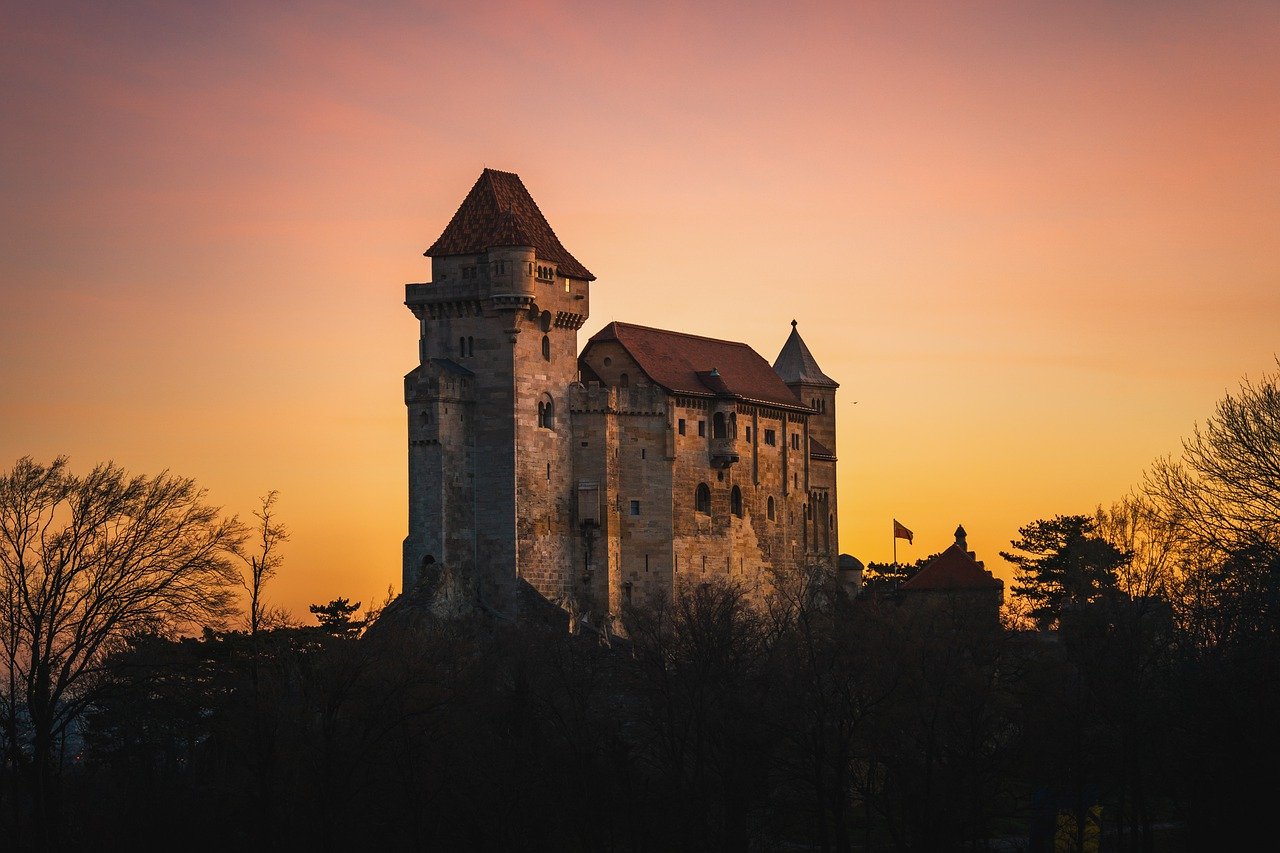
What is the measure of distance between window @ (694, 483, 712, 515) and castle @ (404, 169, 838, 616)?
0.28 ft

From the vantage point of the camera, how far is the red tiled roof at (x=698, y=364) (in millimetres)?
119500

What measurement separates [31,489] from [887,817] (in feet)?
102

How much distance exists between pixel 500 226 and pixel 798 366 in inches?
1275

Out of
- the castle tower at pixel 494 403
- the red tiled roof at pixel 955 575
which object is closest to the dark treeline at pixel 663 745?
the castle tower at pixel 494 403

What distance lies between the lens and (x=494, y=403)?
4296 inches

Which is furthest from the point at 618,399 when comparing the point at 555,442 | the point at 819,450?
the point at 819,450

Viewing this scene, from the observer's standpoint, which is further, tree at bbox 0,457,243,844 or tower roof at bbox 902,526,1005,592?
tower roof at bbox 902,526,1005,592

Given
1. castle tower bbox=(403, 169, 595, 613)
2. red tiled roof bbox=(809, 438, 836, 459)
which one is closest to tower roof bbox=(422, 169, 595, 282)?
castle tower bbox=(403, 169, 595, 613)

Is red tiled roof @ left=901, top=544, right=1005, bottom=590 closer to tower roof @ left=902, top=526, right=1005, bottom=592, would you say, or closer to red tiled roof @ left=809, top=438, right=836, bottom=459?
tower roof @ left=902, top=526, right=1005, bottom=592

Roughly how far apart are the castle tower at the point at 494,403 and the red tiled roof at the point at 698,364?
648 cm

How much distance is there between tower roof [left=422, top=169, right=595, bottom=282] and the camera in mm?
111125

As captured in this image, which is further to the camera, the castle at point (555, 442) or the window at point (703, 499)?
the window at point (703, 499)

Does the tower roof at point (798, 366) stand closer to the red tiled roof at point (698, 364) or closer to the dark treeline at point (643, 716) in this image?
the red tiled roof at point (698, 364)

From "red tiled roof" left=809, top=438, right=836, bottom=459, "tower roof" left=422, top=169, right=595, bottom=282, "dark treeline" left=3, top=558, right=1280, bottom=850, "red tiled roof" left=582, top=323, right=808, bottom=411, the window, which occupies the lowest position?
"dark treeline" left=3, top=558, right=1280, bottom=850
